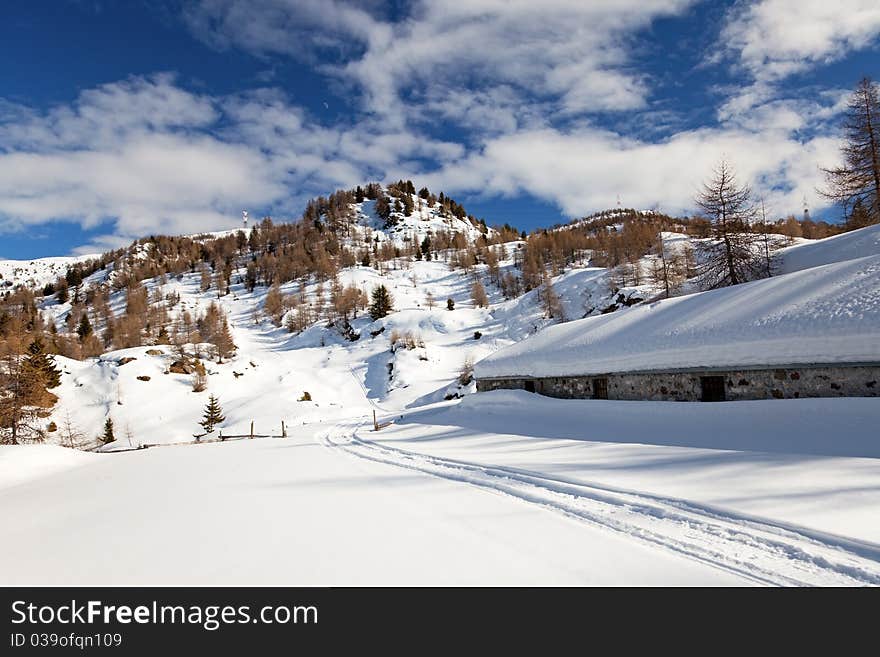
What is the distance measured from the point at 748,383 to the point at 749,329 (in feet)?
4.42

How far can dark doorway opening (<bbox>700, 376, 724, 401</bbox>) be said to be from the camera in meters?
11.3

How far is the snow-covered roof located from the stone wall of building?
0.38 meters

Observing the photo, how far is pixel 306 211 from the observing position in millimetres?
147500

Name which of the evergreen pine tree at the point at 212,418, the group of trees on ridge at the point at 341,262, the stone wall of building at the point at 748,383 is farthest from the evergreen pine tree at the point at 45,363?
the stone wall of building at the point at 748,383

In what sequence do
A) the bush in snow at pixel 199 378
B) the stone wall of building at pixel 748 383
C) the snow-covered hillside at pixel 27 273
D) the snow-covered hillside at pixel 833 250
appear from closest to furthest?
the stone wall of building at pixel 748 383 < the snow-covered hillside at pixel 833 250 < the bush in snow at pixel 199 378 < the snow-covered hillside at pixel 27 273

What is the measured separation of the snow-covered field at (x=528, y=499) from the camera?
3930 millimetres

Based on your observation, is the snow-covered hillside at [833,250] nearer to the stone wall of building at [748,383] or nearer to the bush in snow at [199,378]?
the stone wall of building at [748,383]

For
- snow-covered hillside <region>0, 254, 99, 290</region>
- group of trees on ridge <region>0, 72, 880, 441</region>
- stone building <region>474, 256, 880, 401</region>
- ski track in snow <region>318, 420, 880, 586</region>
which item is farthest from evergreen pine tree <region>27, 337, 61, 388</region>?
snow-covered hillside <region>0, 254, 99, 290</region>

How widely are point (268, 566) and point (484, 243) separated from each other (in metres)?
112

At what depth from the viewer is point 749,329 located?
34.9 ft

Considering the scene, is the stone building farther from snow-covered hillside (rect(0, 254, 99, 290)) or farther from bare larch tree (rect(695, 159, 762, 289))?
snow-covered hillside (rect(0, 254, 99, 290))

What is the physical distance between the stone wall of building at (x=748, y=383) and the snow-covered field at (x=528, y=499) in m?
0.57
